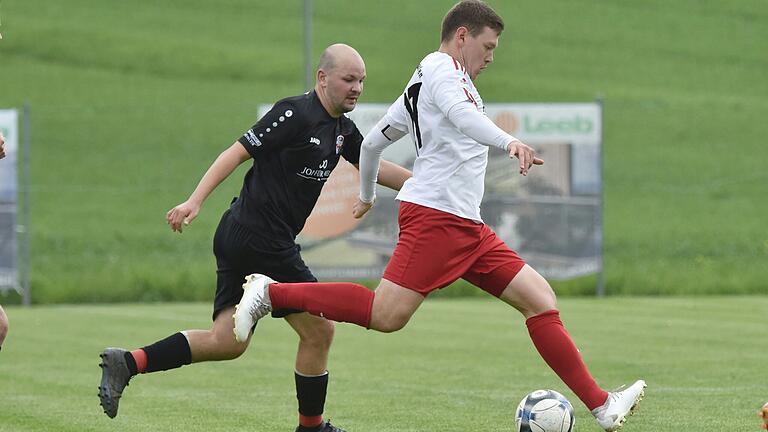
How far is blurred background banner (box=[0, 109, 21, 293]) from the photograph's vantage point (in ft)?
59.1

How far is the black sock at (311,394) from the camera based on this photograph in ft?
25.2

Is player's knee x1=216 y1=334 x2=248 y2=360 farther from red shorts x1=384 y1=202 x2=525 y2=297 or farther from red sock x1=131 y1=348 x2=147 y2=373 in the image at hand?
red shorts x1=384 y1=202 x2=525 y2=297

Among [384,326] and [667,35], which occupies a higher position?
[667,35]

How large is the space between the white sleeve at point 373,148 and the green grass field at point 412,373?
1.35 metres

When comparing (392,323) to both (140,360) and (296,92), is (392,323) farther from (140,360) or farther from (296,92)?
(296,92)

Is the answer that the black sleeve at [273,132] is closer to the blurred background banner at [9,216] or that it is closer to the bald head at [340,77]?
the bald head at [340,77]

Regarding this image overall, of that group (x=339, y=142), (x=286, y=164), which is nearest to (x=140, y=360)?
(x=286, y=164)

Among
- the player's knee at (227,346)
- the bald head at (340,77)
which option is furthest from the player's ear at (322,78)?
the player's knee at (227,346)

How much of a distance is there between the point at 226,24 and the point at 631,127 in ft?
41.9

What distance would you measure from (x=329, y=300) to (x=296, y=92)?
26603 mm

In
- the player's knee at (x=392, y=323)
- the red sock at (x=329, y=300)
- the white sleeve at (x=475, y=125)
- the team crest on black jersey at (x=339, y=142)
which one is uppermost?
the white sleeve at (x=475, y=125)

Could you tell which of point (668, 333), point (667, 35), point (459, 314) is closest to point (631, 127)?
point (667, 35)

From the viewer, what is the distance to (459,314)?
635 inches

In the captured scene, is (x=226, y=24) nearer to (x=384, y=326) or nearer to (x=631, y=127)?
(x=631, y=127)
